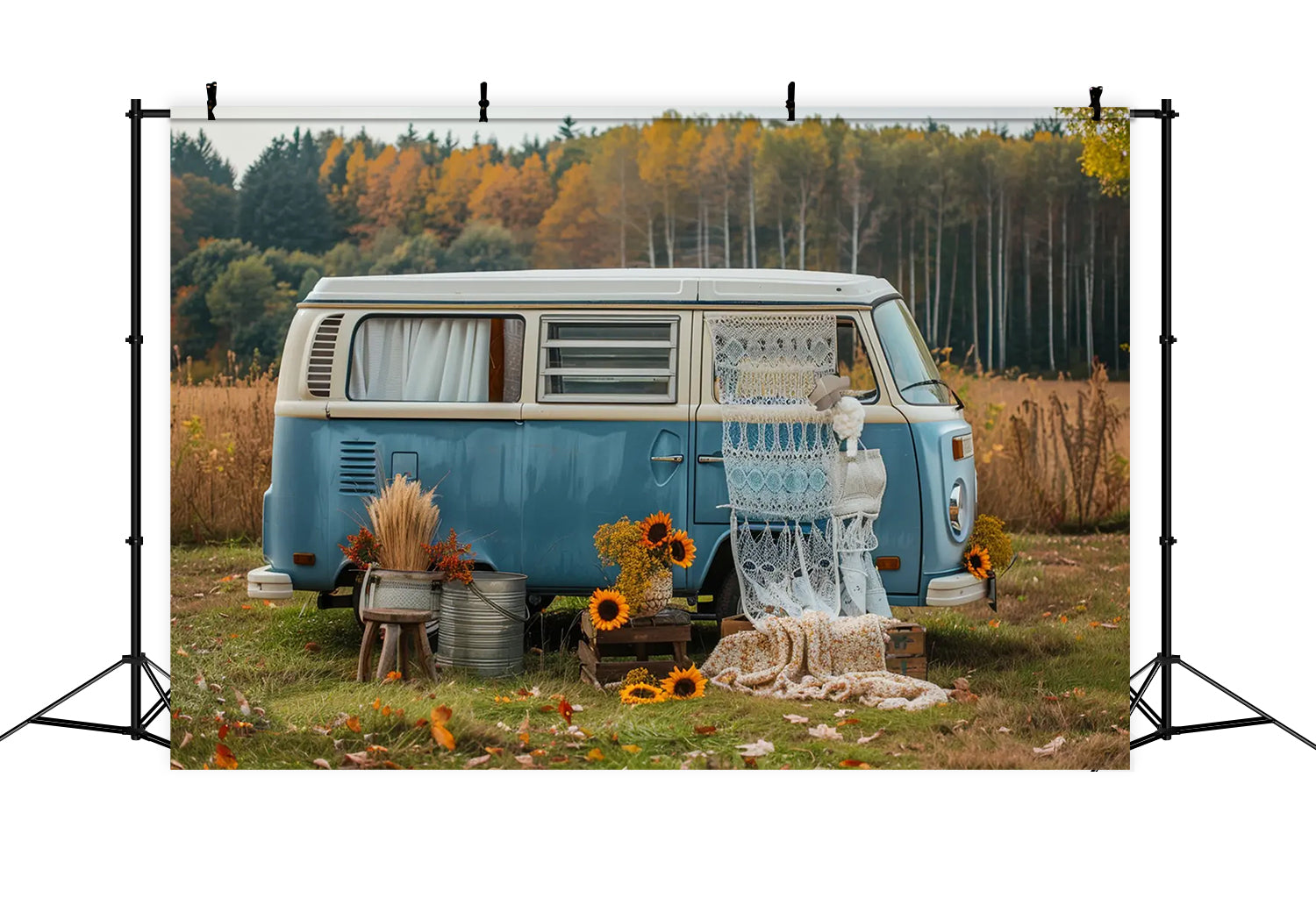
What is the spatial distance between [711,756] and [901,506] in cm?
152

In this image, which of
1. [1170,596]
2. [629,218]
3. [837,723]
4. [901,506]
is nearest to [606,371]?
[629,218]

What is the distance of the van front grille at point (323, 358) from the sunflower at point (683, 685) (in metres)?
2.15

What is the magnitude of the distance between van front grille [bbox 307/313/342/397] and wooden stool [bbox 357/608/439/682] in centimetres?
113

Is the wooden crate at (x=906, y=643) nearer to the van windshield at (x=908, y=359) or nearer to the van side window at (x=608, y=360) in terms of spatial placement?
the van windshield at (x=908, y=359)

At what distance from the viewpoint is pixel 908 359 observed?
22.3ft

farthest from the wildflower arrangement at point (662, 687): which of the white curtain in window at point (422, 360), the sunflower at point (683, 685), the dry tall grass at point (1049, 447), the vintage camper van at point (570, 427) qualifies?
the dry tall grass at point (1049, 447)

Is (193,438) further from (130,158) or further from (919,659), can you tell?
(919,659)

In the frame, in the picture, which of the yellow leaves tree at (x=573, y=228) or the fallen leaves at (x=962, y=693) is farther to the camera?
the yellow leaves tree at (x=573, y=228)

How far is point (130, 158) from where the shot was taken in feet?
20.1

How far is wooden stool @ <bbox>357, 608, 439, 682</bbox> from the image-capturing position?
641cm

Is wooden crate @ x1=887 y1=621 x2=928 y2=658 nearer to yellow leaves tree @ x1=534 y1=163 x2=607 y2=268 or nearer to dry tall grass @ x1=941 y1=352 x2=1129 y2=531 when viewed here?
dry tall grass @ x1=941 y1=352 x2=1129 y2=531

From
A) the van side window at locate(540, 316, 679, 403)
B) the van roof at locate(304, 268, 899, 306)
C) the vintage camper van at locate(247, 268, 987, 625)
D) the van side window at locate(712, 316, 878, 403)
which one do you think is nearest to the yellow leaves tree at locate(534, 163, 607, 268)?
the van roof at locate(304, 268, 899, 306)

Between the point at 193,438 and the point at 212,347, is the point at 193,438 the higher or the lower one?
the lower one

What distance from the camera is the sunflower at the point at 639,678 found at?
634cm
